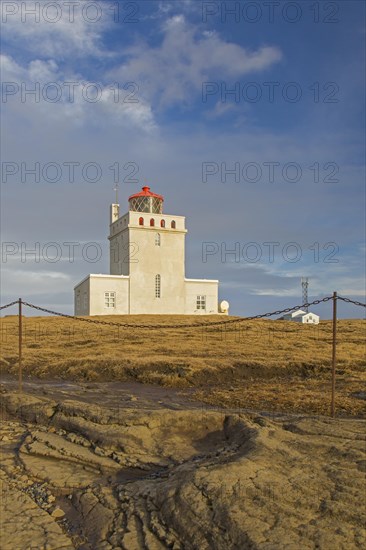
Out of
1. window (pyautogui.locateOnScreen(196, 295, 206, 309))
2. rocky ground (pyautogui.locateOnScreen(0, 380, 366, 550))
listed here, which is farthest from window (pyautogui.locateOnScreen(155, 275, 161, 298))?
rocky ground (pyautogui.locateOnScreen(0, 380, 366, 550))

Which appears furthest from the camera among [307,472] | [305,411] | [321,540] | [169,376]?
[169,376]

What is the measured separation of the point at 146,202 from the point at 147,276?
22.2 feet

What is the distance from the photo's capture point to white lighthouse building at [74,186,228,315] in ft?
126

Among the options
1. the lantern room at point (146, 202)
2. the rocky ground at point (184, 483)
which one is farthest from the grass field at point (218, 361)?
the lantern room at point (146, 202)

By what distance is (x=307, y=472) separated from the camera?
5273 millimetres

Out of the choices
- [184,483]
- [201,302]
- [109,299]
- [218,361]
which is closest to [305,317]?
[201,302]

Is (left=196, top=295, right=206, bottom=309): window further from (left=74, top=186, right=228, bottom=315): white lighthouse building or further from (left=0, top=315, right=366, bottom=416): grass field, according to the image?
(left=0, top=315, right=366, bottom=416): grass field

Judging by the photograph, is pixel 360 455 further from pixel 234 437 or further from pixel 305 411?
pixel 305 411

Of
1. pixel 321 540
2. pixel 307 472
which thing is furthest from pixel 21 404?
pixel 321 540

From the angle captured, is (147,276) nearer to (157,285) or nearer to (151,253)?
(157,285)

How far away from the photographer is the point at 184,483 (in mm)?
5266

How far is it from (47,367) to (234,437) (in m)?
11.7

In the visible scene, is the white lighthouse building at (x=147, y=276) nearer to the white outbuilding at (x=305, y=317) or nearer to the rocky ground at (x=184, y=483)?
the white outbuilding at (x=305, y=317)

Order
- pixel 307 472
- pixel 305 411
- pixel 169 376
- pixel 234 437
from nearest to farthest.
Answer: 1. pixel 307 472
2. pixel 234 437
3. pixel 305 411
4. pixel 169 376
